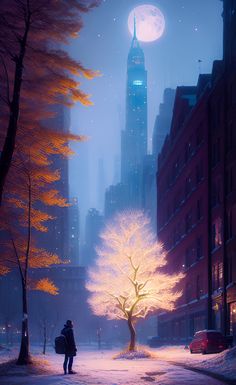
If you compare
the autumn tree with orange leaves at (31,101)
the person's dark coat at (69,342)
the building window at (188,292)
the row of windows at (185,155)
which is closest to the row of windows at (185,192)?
the row of windows at (185,155)

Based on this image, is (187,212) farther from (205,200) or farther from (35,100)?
(35,100)

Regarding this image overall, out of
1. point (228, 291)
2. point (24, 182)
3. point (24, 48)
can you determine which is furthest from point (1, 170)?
point (228, 291)

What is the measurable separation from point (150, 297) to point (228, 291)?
24.9ft

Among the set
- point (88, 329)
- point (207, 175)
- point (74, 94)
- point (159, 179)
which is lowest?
point (88, 329)

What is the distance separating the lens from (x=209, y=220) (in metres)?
51.8

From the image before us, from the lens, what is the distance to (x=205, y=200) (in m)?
53.6

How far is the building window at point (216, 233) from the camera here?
48.8 meters

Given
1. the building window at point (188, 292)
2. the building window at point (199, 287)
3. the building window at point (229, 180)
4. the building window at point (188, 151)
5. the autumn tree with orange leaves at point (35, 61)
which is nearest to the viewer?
the autumn tree with orange leaves at point (35, 61)

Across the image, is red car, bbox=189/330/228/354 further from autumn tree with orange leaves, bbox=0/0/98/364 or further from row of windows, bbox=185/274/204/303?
row of windows, bbox=185/274/204/303

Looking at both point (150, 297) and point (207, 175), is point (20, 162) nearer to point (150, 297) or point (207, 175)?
point (150, 297)

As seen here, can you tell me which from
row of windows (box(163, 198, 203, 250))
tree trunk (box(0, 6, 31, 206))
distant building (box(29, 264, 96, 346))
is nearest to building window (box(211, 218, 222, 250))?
row of windows (box(163, 198, 203, 250))

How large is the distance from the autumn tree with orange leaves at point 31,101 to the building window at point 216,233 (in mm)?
26404

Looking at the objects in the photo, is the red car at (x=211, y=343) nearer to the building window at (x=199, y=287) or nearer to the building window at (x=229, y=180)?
the building window at (x=229, y=180)

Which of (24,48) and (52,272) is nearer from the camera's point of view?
(24,48)
